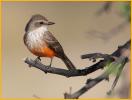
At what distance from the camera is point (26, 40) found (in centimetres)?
171

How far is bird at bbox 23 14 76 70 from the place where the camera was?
171 centimetres

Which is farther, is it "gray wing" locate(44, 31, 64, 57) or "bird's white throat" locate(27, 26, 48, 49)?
"gray wing" locate(44, 31, 64, 57)

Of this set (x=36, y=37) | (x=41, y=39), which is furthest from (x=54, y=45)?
(x=36, y=37)

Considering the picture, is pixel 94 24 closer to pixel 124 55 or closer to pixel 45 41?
pixel 45 41

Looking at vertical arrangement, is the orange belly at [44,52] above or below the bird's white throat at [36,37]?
below

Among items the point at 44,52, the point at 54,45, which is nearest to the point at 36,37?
the point at 44,52

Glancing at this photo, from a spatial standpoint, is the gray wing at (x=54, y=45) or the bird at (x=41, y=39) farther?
the gray wing at (x=54, y=45)

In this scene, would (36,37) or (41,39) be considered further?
(41,39)

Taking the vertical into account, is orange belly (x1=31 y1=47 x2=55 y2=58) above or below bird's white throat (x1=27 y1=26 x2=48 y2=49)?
below

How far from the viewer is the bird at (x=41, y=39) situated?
5.61 ft

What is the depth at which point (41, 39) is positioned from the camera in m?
1.92

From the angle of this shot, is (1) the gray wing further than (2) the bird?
Yes

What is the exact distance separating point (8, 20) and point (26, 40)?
4.73 metres

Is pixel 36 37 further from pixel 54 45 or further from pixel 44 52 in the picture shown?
pixel 54 45
